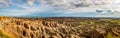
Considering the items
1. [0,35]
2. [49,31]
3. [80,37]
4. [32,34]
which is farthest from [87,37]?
[0,35]

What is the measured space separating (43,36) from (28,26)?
5.32 m

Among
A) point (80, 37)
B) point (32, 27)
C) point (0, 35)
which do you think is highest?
point (0, 35)

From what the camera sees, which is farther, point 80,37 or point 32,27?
point 80,37

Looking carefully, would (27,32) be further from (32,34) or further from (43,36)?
(43,36)

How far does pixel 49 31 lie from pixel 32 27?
33.8 ft

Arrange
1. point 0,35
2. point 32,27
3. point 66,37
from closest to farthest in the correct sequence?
point 0,35
point 32,27
point 66,37

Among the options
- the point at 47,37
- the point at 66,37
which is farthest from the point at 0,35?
the point at 66,37

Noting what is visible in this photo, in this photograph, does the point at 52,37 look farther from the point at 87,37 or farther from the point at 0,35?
the point at 0,35

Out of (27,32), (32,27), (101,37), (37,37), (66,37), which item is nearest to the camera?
(101,37)

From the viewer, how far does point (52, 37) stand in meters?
70.1

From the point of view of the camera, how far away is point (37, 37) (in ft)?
219

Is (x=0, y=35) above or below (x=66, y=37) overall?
above

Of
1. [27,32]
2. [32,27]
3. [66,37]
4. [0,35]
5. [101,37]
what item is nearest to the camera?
[0,35]

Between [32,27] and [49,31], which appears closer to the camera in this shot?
[32,27]
